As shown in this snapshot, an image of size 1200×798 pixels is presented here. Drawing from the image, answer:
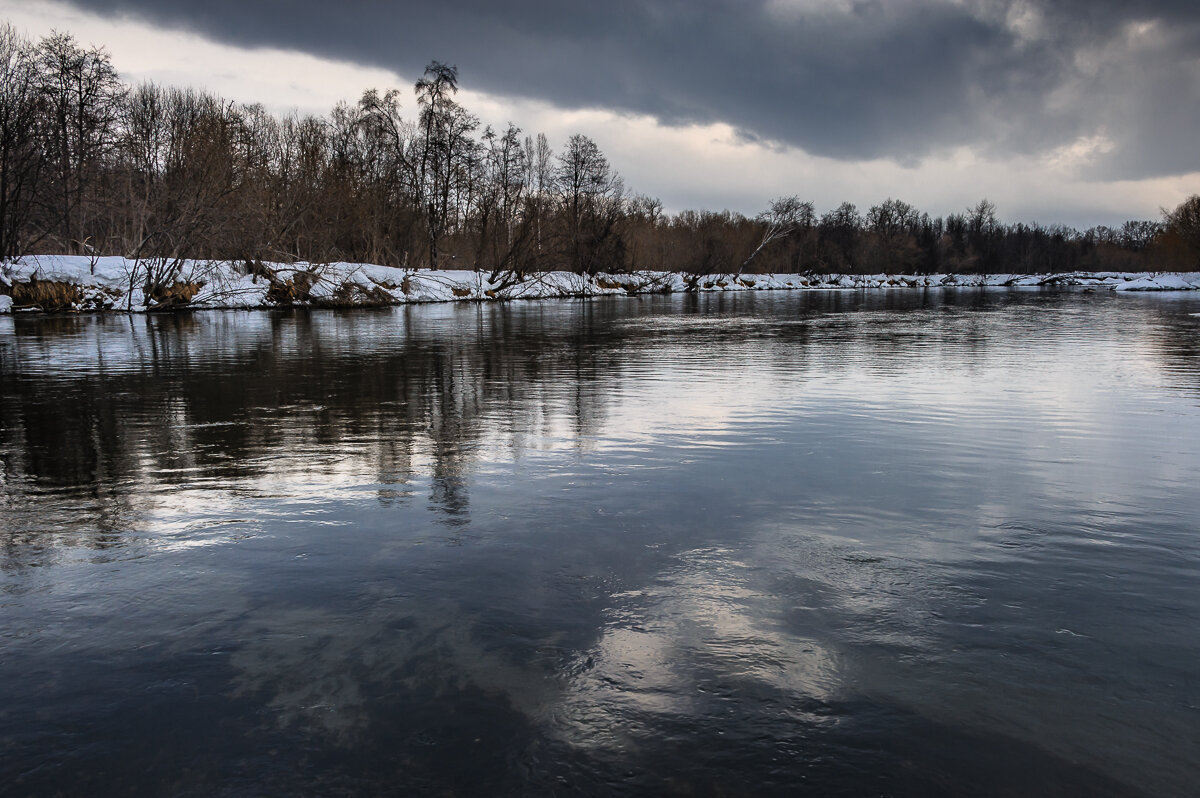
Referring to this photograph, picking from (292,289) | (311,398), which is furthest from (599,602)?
(292,289)

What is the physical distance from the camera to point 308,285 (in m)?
46.9

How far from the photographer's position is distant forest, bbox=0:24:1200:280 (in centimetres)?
3847

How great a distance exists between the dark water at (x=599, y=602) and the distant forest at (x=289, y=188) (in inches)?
1338

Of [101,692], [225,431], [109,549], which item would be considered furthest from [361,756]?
[225,431]

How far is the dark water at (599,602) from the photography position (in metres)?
3.22

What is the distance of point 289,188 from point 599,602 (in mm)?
52404

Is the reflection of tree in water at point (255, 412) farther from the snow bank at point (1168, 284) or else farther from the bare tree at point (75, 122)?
the snow bank at point (1168, 284)

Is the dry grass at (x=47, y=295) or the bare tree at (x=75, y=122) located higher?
the bare tree at (x=75, y=122)

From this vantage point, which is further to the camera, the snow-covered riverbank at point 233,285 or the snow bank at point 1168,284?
the snow bank at point 1168,284

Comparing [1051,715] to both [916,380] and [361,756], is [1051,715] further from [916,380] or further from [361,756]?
[916,380]

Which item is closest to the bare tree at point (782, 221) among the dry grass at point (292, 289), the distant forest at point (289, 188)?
the distant forest at point (289, 188)

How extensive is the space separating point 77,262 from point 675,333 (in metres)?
32.1

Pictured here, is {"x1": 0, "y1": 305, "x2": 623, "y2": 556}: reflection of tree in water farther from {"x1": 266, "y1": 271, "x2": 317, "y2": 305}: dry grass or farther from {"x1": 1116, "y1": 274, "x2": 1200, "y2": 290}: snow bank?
{"x1": 1116, "y1": 274, "x2": 1200, "y2": 290}: snow bank

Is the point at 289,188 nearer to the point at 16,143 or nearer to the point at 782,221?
the point at 16,143
